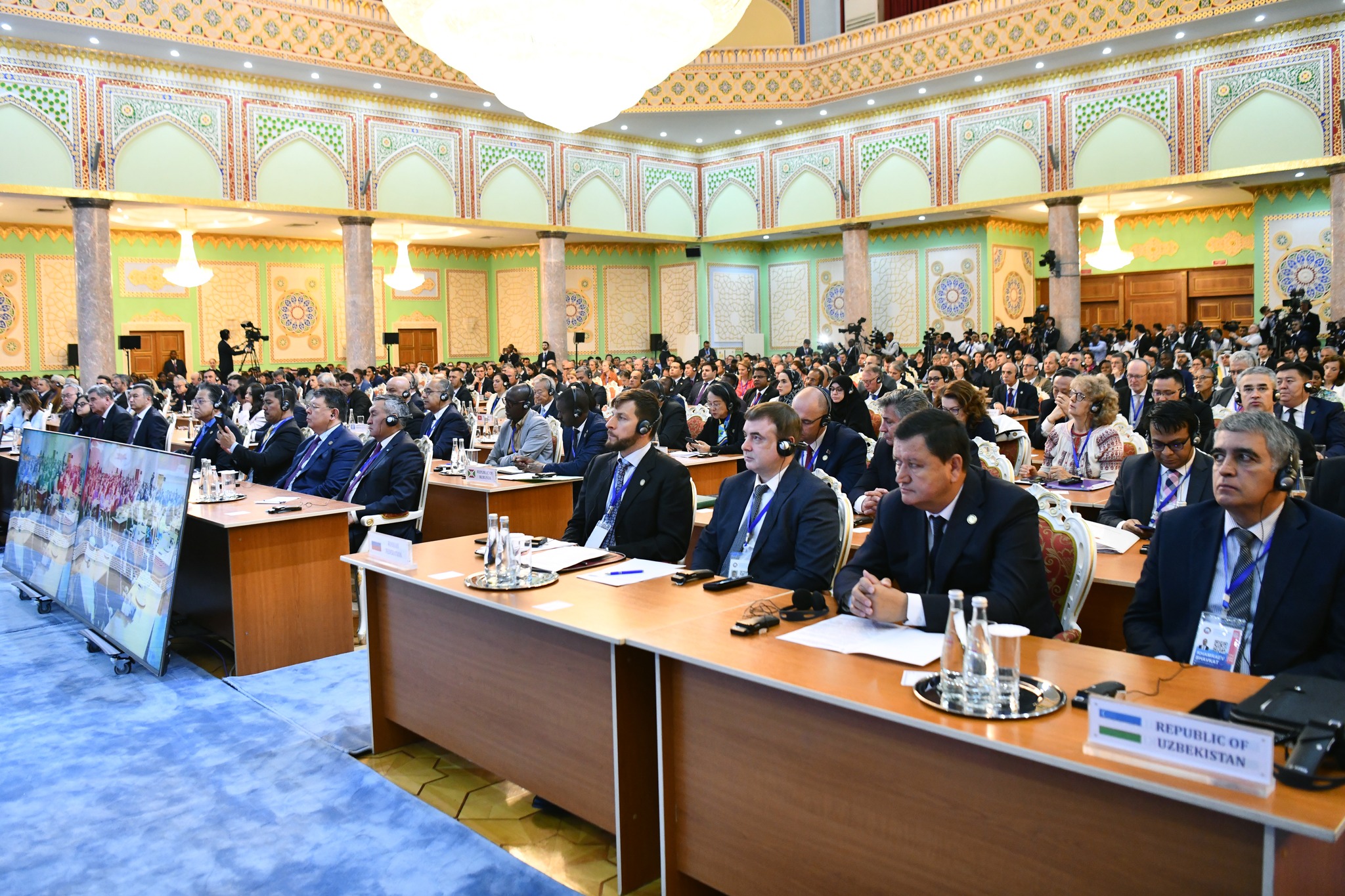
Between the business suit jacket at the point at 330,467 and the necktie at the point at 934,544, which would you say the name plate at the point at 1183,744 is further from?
the business suit jacket at the point at 330,467

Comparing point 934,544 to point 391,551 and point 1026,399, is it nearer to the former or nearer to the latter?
point 391,551

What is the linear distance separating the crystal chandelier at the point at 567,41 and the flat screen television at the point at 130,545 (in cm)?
444

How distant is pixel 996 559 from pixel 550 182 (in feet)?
58.8

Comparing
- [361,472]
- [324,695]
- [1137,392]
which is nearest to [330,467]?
[361,472]

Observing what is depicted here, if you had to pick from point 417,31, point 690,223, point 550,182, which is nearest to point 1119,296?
point 690,223

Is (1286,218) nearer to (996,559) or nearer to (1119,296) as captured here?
(1119,296)

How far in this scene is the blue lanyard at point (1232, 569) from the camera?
2.60 m

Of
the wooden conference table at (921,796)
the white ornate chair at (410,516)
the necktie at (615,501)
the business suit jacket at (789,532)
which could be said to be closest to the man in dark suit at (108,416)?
the white ornate chair at (410,516)

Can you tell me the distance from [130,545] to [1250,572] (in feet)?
16.2

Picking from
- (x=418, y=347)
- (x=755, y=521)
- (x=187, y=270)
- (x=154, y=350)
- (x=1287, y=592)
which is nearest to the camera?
(x=1287, y=592)

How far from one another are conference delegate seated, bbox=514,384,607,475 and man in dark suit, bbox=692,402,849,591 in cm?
→ 315

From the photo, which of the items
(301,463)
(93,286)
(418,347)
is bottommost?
(301,463)

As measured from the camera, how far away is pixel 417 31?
8859 mm

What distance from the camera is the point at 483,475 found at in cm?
666
